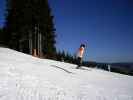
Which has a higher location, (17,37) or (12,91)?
(17,37)

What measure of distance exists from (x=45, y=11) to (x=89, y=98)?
40.1 meters

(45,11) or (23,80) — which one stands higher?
(45,11)

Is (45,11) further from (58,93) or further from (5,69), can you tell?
(58,93)

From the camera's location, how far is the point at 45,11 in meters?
47.0

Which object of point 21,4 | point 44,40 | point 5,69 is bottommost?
point 5,69

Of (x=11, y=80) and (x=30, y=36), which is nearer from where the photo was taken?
(x=11, y=80)

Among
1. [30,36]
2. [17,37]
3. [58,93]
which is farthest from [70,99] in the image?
[17,37]

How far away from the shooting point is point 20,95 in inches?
303

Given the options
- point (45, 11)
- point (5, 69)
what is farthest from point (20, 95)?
point (45, 11)

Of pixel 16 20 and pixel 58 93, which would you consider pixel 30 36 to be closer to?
pixel 16 20

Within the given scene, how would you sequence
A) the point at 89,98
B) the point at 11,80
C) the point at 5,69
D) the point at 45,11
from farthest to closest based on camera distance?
the point at 45,11 < the point at 5,69 < the point at 11,80 < the point at 89,98

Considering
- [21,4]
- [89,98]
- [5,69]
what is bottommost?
[89,98]

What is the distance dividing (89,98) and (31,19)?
114 ft

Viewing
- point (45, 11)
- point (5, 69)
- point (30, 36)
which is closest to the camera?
point (5, 69)
